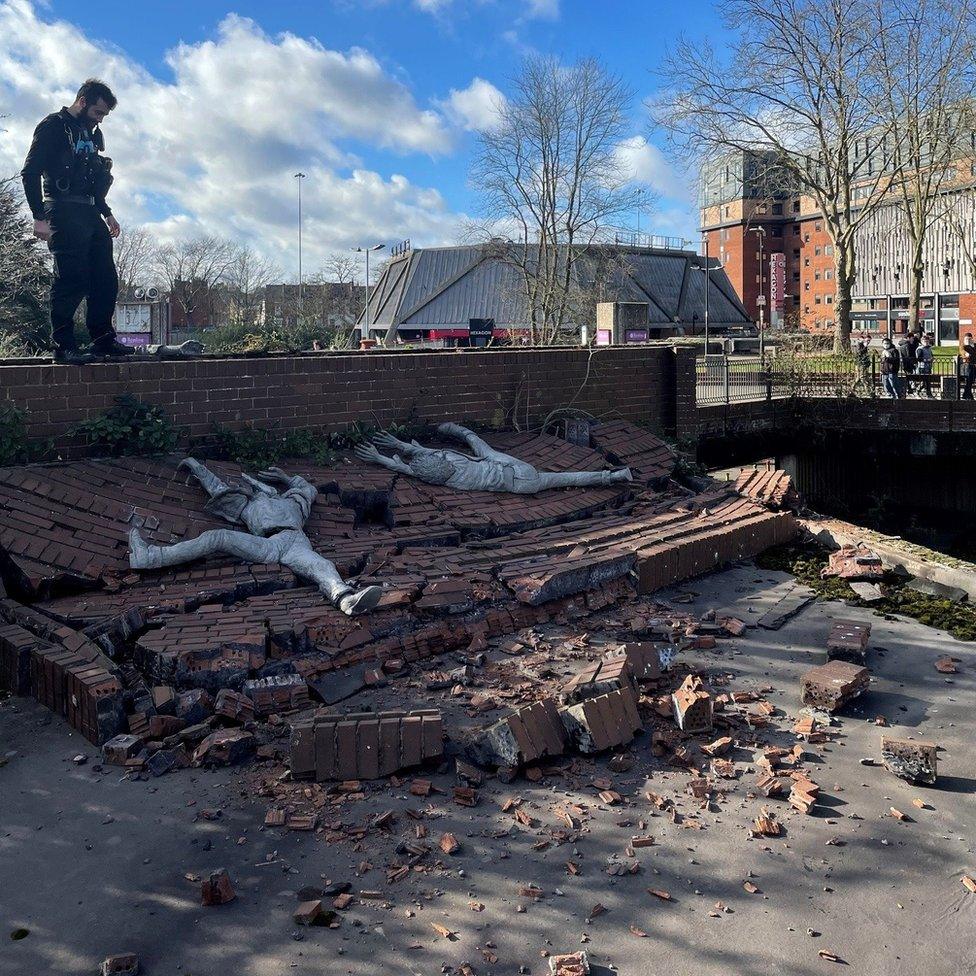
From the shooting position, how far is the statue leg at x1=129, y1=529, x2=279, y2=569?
686 cm

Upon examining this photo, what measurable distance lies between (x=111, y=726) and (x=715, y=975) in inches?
137

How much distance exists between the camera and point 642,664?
19.6ft

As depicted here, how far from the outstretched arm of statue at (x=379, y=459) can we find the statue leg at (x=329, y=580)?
2.52 m

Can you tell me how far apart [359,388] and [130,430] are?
112 inches

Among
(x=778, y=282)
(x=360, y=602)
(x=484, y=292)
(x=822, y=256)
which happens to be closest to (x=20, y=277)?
(x=360, y=602)

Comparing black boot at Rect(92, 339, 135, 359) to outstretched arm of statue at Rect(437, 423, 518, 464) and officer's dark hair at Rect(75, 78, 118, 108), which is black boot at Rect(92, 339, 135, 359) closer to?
officer's dark hair at Rect(75, 78, 118, 108)

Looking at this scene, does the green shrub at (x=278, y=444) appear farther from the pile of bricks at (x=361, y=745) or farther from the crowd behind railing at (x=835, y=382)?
the crowd behind railing at (x=835, y=382)

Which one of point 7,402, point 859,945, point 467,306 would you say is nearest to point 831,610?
point 859,945

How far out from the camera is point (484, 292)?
4766cm

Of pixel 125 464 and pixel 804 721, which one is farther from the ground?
pixel 125 464

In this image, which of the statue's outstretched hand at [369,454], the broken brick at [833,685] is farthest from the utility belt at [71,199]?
the broken brick at [833,685]

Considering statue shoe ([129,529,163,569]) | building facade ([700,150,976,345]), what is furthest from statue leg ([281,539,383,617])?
building facade ([700,150,976,345])

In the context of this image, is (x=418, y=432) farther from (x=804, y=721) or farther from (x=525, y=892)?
(x=525, y=892)

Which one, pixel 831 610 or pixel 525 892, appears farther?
pixel 831 610
